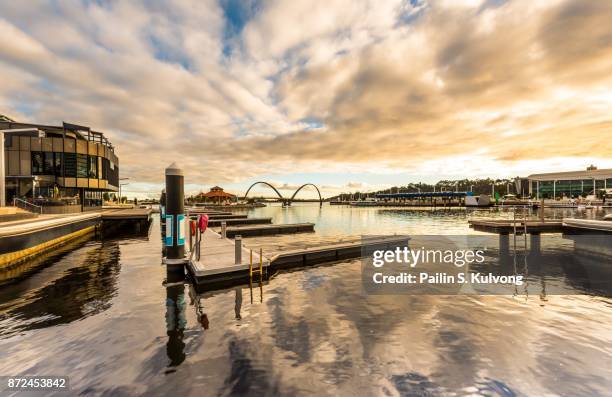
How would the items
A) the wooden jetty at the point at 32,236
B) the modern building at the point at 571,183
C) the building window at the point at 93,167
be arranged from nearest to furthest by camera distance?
the wooden jetty at the point at 32,236 → the building window at the point at 93,167 → the modern building at the point at 571,183

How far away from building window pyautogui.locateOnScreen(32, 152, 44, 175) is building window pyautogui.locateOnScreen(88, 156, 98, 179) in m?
8.62

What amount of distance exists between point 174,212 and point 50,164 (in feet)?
Result: 220

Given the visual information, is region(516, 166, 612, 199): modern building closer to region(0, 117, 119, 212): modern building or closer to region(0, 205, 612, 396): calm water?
region(0, 205, 612, 396): calm water

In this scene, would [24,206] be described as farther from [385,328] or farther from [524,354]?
[524,354]

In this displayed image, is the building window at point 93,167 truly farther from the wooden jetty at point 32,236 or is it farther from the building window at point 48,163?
the wooden jetty at point 32,236

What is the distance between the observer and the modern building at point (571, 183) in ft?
488

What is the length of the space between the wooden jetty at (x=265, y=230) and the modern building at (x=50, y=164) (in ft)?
114

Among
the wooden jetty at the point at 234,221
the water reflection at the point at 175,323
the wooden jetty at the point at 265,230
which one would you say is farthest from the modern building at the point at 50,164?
the water reflection at the point at 175,323

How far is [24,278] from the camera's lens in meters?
16.3

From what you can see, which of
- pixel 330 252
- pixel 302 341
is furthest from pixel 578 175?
pixel 302 341

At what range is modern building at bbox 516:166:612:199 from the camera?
5861 inches

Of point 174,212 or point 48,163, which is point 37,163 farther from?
point 174,212

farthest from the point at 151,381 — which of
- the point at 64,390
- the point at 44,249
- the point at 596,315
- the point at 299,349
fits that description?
the point at 44,249

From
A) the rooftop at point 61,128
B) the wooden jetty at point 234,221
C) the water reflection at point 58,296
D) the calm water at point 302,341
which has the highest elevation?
the rooftop at point 61,128
